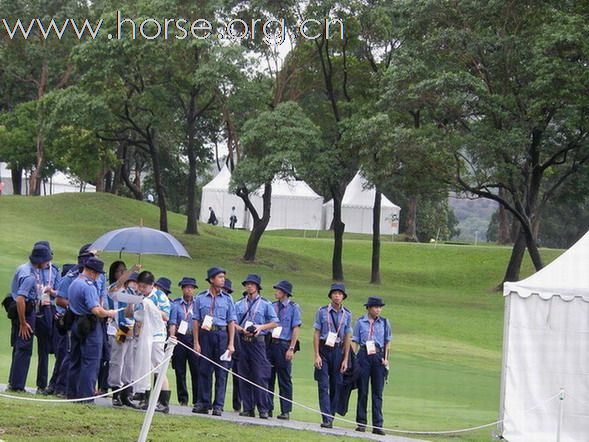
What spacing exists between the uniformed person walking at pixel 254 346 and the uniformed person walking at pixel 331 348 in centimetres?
66

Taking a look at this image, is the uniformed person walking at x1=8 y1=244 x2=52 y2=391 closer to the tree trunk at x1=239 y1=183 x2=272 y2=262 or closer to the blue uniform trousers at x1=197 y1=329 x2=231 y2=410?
the blue uniform trousers at x1=197 y1=329 x2=231 y2=410

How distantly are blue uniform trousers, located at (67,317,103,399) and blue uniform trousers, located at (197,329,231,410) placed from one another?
1.63 metres

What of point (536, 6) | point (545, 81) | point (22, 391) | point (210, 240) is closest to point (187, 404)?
point (22, 391)

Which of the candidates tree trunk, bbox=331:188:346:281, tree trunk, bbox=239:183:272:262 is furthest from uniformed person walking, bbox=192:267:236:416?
tree trunk, bbox=239:183:272:262

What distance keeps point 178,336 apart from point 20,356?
226 cm

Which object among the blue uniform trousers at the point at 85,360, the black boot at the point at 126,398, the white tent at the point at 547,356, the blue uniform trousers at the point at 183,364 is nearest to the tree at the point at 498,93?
the white tent at the point at 547,356

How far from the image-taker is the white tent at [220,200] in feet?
242

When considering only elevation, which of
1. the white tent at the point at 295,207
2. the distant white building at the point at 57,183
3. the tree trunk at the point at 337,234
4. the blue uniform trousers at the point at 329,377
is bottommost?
the blue uniform trousers at the point at 329,377

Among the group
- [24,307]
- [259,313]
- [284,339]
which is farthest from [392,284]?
[24,307]

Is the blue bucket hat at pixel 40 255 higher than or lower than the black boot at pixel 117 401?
higher

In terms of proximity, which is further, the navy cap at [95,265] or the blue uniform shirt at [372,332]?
the blue uniform shirt at [372,332]

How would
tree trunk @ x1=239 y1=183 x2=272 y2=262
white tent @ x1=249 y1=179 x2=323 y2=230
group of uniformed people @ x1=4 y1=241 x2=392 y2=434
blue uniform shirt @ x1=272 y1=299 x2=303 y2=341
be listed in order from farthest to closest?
white tent @ x1=249 y1=179 x2=323 y2=230 → tree trunk @ x1=239 y1=183 x2=272 y2=262 → blue uniform shirt @ x1=272 y1=299 x2=303 y2=341 → group of uniformed people @ x1=4 y1=241 x2=392 y2=434

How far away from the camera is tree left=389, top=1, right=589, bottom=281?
3747 cm

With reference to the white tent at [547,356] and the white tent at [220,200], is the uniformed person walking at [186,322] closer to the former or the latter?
the white tent at [547,356]
